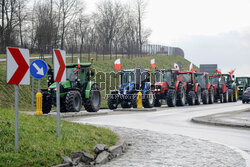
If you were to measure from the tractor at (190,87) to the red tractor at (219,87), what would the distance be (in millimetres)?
6528

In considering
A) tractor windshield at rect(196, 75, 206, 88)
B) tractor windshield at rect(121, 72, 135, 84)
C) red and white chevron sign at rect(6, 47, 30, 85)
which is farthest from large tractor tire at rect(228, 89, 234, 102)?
red and white chevron sign at rect(6, 47, 30, 85)

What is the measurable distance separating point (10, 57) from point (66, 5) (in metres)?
52.7

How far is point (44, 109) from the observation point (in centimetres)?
2286

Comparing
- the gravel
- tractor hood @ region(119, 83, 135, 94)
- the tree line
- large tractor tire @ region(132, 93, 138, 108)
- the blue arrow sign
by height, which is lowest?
the gravel

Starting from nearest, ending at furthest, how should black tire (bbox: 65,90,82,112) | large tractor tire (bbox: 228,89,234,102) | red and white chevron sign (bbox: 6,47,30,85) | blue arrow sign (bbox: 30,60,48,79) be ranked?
red and white chevron sign (bbox: 6,47,30,85)
blue arrow sign (bbox: 30,60,48,79)
black tire (bbox: 65,90,82,112)
large tractor tire (bbox: 228,89,234,102)

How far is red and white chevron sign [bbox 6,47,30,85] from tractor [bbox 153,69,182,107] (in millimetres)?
23233

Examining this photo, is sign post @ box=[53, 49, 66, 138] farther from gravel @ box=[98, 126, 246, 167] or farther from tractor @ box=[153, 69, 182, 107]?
tractor @ box=[153, 69, 182, 107]

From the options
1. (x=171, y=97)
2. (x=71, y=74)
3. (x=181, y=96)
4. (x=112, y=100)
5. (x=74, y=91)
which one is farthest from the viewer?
(x=181, y=96)

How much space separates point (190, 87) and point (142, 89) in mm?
7128

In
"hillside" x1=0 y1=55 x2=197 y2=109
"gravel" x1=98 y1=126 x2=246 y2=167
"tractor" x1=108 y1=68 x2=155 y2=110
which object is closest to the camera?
"gravel" x1=98 y1=126 x2=246 y2=167

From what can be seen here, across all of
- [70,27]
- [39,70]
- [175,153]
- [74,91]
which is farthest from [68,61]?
[175,153]

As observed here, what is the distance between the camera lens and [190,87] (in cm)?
3544

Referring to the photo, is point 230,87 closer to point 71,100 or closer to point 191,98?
point 191,98

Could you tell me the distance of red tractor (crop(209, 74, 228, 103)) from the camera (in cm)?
4259
